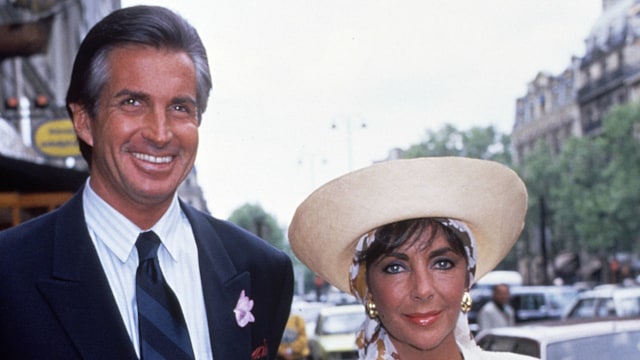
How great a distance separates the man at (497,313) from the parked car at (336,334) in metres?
2.49

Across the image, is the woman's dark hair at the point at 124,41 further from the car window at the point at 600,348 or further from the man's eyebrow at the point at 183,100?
the car window at the point at 600,348

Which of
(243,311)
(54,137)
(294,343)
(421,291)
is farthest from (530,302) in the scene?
(243,311)

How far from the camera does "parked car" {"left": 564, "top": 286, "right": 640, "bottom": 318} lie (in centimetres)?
1452

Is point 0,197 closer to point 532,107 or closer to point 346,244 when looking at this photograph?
point 346,244

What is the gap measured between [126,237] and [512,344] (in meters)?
4.45

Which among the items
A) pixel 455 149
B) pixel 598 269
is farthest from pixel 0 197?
pixel 455 149

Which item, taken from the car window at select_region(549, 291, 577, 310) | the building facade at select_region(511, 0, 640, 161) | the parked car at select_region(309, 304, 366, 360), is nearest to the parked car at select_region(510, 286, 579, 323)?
the car window at select_region(549, 291, 577, 310)

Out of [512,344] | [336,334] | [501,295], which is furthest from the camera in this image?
[336,334]

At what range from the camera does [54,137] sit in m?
12.4

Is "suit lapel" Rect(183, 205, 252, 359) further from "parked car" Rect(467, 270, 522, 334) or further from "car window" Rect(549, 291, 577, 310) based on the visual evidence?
"parked car" Rect(467, 270, 522, 334)

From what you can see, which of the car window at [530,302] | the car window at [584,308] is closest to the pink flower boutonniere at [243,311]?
the car window at [584,308]

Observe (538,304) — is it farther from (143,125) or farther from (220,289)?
(143,125)

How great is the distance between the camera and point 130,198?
7.23 ft

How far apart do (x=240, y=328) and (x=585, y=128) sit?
200 ft
